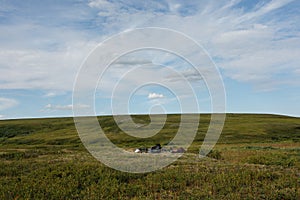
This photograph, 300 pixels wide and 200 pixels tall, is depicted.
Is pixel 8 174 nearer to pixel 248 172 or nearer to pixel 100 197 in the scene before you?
pixel 100 197

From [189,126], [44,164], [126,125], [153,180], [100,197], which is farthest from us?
[126,125]

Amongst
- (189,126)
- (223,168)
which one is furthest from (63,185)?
(189,126)

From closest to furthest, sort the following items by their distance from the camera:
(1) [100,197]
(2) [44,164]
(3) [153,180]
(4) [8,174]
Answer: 1. (1) [100,197]
2. (3) [153,180]
3. (4) [8,174]
4. (2) [44,164]

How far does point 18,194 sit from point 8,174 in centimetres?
541

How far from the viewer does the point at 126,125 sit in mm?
113875

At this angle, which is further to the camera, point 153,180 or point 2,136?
point 2,136

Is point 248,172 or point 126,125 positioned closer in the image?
point 248,172

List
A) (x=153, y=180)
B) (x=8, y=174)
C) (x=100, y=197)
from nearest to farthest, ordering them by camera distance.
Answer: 1. (x=100, y=197)
2. (x=153, y=180)
3. (x=8, y=174)

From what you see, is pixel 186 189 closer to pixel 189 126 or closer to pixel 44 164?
pixel 44 164

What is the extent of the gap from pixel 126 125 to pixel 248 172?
97348 millimetres

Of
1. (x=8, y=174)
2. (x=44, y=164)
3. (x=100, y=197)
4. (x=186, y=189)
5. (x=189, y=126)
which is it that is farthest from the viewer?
(x=189, y=126)

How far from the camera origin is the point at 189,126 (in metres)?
100

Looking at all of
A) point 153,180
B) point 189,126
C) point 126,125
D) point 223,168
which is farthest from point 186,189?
point 126,125

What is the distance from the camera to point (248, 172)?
57.8ft
